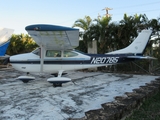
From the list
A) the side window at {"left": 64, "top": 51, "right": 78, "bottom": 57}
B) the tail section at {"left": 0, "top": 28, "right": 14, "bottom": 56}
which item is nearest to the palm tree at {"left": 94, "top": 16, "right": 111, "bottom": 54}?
the side window at {"left": 64, "top": 51, "right": 78, "bottom": 57}

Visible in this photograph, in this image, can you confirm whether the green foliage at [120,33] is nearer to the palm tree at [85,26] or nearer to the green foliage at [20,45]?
the palm tree at [85,26]

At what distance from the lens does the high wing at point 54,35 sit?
4.25m

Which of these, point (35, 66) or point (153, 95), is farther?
point (35, 66)

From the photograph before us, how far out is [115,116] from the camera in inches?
104

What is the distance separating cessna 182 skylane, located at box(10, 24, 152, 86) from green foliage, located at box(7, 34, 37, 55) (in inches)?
411

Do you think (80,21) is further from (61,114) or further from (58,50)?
(61,114)

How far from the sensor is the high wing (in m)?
4.25

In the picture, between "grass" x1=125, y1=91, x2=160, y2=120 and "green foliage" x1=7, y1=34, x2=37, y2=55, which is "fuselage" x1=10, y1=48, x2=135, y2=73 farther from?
"green foliage" x1=7, y1=34, x2=37, y2=55

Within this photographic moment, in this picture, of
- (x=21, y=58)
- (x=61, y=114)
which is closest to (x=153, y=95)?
(x=61, y=114)

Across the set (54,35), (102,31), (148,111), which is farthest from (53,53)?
(102,31)

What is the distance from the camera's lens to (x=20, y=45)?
16312mm

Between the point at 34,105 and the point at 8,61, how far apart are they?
3.23m

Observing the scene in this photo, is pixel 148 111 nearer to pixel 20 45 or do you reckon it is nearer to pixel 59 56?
pixel 59 56

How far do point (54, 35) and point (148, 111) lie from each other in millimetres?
3282
